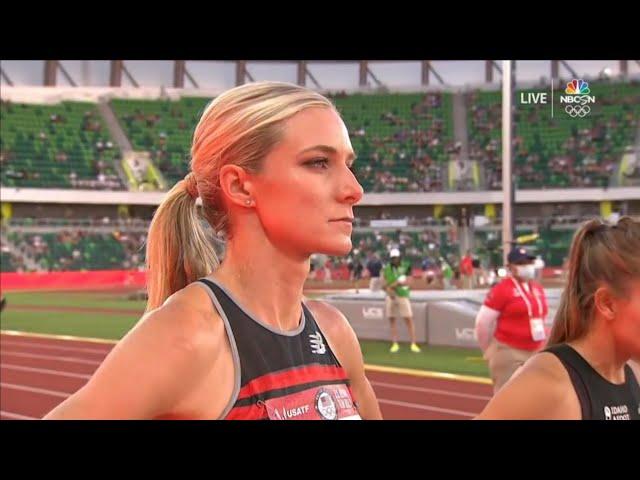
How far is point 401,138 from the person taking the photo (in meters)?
31.7

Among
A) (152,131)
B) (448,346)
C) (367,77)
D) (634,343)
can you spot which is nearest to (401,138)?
(367,77)

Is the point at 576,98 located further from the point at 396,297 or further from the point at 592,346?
the point at 396,297

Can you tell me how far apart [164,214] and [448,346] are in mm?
10308

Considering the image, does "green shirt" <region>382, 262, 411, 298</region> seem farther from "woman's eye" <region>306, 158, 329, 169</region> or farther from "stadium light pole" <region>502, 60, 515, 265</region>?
"woman's eye" <region>306, 158, 329, 169</region>

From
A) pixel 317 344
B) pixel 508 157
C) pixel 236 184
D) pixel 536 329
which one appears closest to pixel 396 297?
pixel 508 157

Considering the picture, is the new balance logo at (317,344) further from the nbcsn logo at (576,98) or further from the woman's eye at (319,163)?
the nbcsn logo at (576,98)

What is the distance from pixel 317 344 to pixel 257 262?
17 centimetres

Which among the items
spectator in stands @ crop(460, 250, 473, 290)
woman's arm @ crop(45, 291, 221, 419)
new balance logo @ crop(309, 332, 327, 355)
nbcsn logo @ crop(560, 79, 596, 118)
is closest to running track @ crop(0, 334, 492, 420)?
nbcsn logo @ crop(560, 79, 596, 118)

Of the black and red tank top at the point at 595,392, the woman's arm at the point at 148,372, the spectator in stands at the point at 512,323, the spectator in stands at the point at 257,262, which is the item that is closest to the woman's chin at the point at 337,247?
the spectator in stands at the point at 257,262

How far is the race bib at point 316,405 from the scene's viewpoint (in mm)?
1053

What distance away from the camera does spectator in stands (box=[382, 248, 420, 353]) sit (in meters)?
10.4

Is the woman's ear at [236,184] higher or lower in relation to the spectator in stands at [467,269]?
higher

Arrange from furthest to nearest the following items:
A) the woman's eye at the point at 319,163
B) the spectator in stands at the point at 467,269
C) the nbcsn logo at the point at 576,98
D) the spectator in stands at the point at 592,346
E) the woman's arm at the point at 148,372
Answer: the spectator in stands at the point at 467,269 → the nbcsn logo at the point at 576,98 → the spectator in stands at the point at 592,346 → the woman's eye at the point at 319,163 → the woman's arm at the point at 148,372

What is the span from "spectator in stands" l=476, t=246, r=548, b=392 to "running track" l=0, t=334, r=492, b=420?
75.4 inches
